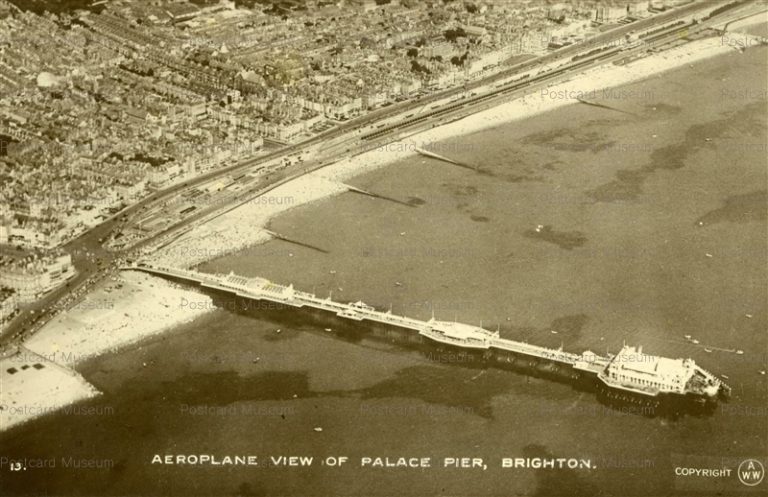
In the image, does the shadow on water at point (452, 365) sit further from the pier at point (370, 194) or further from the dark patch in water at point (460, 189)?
the dark patch in water at point (460, 189)

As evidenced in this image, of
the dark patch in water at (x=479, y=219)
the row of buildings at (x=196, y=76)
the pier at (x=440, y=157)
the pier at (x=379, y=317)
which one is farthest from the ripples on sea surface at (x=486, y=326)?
the row of buildings at (x=196, y=76)

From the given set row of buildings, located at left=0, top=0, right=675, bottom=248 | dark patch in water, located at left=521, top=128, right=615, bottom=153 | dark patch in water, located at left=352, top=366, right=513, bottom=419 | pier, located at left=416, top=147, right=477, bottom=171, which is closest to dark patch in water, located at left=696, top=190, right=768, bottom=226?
dark patch in water, located at left=521, top=128, right=615, bottom=153

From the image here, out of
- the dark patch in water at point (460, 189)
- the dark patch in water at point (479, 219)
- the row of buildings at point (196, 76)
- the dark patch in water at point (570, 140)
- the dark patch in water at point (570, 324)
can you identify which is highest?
the row of buildings at point (196, 76)

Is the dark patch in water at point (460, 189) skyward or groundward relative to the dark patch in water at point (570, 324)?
skyward

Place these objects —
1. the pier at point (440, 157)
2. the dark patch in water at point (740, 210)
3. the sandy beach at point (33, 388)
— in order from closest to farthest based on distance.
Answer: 1. the sandy beach at point (33, 388)
2. the dark patch in water at point (740, 210)
3. the pier at point (440, 157)

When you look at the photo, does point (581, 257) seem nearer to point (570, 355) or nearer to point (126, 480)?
point (570, 355)

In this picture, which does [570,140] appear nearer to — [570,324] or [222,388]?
[570,324]

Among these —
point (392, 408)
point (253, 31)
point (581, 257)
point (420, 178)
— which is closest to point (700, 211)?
point (581, 257)
